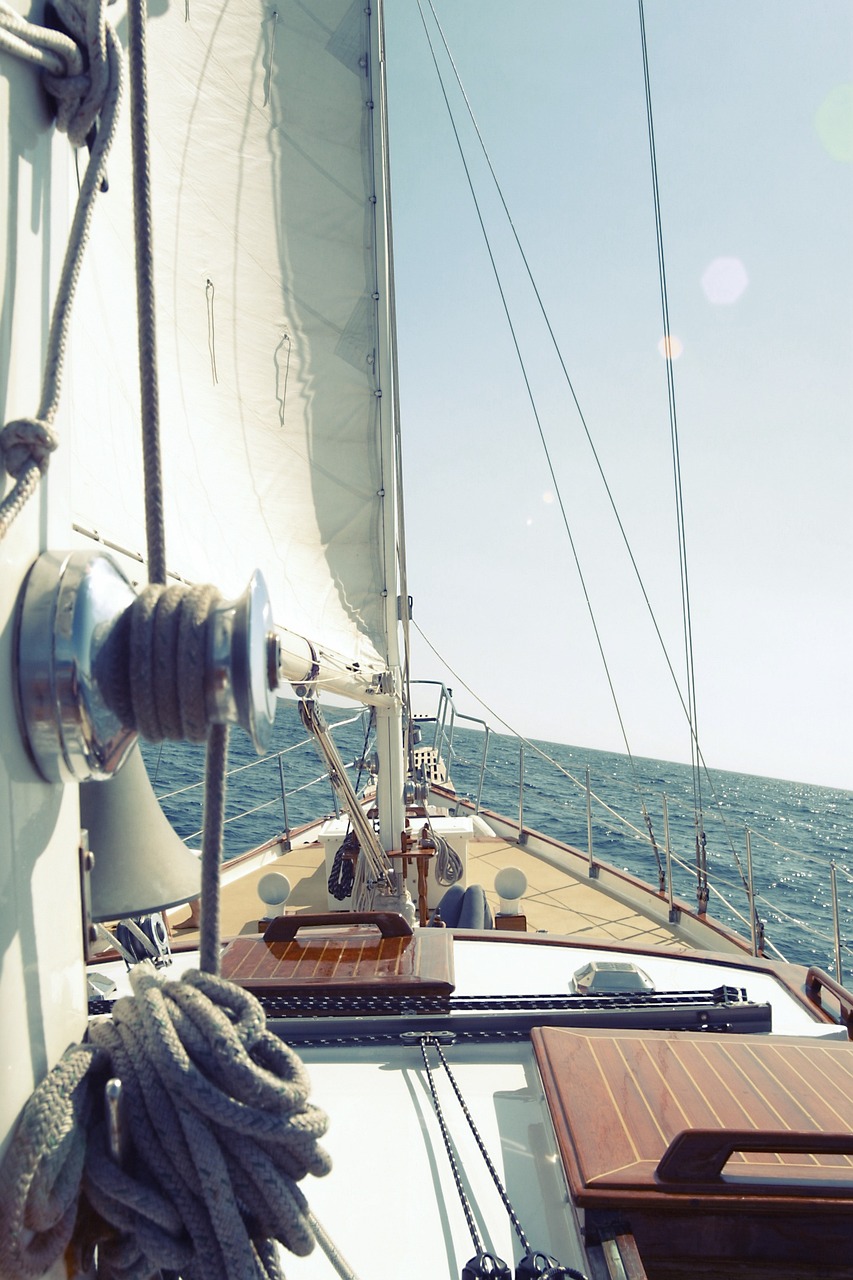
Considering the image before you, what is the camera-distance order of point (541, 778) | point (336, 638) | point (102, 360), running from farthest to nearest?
point (541, 778) → point (336, 638) → point (102, 360)

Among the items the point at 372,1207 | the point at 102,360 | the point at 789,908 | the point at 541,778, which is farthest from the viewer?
the point at 541,778

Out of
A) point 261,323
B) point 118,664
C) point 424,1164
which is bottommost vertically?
point 424,1164

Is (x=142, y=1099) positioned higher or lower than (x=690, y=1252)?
higher

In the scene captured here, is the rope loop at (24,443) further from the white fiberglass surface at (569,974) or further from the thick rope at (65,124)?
the white fiberglass surface at (569,974)

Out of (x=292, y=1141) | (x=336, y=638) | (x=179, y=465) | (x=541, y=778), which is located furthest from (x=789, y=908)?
(x=541, y=778)

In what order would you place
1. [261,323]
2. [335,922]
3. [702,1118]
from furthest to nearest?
[261,323]
[335,922]
[702,1118]

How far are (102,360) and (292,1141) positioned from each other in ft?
7.52

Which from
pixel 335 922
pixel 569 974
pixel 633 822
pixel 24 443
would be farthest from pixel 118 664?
pixel 633 822

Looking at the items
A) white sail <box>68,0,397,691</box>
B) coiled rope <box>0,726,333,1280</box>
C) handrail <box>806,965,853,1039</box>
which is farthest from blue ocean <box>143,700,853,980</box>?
coiled rope <box>0,726,333,1280</box>

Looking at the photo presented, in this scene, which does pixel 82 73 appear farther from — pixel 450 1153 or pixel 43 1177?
pixel 450 1153

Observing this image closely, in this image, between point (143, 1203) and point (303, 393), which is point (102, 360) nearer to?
point (303, 393)

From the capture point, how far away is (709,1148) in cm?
110

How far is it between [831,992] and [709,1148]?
1300 millimetres

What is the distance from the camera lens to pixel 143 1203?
19.8 inches
